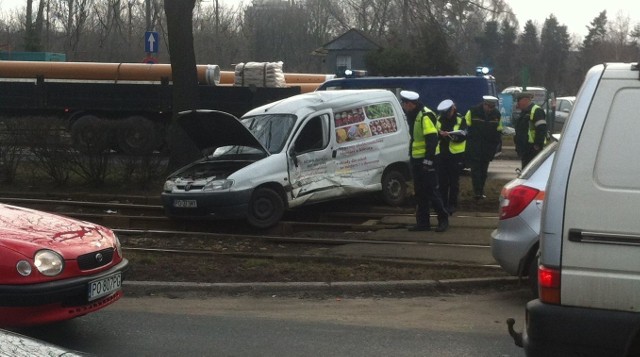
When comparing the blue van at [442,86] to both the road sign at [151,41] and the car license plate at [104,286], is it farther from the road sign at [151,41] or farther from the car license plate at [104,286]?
the car license plate at [104,286]

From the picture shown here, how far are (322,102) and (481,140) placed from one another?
9.61 feet

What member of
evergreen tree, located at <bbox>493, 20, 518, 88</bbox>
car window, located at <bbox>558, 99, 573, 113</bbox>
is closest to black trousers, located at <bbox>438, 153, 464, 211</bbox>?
car window, located at <bbox>558, 99, 573, 113</bbox>

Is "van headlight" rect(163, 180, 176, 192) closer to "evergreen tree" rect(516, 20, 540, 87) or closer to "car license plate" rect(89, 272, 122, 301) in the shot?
"car license plate" rect(89, 272, 122, 301)

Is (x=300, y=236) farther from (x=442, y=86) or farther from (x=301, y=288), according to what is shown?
(x=442, y=86)

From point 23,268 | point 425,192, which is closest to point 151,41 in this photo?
point 425,192

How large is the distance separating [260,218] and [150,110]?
1141 centimetres

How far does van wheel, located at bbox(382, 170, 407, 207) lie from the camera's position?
14.4 m

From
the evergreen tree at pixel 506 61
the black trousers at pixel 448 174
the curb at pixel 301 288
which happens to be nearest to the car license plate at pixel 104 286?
the curb at pixel 301 288

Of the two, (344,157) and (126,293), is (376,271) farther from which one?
(344,157)

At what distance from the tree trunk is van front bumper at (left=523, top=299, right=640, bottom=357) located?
12238mm

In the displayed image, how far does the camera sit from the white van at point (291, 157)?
41.2ft

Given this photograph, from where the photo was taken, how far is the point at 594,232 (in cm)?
454

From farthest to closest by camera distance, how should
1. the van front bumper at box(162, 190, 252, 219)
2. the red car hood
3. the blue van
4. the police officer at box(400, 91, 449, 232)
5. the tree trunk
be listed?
1. the blue van
2. the tree trunk
3. the van front bumper at box(162, 190, 252, 219)
4. the police officer at box(400, 91, 449, 232)
5. the red car hood

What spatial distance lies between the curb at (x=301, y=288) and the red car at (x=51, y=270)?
1902mm
